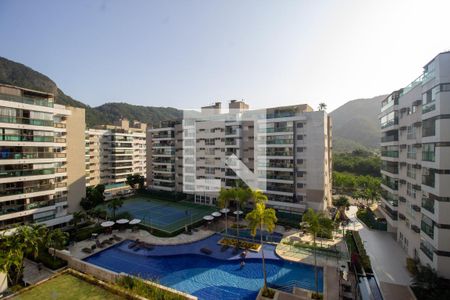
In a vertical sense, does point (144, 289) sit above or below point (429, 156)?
below

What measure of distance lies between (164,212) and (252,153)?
2124 cm

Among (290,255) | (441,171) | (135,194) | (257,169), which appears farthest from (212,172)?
(441,171)

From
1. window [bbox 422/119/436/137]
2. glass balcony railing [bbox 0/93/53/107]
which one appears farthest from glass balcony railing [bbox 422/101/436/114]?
glass balcony railing [bbox 0/93/53/107]

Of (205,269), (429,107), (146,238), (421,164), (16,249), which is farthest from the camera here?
(146,238)

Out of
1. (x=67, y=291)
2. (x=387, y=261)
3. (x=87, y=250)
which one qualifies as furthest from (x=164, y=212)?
(x=387, y=261)

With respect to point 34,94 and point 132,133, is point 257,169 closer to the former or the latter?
point 34,94

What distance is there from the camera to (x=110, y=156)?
2862 inches

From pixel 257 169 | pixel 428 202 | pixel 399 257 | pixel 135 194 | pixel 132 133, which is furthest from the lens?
pixel 132 133

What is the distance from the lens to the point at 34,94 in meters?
34.6

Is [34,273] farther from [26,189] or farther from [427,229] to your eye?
[427,229]

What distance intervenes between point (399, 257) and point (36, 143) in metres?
48.7

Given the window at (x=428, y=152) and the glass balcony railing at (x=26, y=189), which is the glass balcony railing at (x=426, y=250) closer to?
the window at (x=428, y=152)

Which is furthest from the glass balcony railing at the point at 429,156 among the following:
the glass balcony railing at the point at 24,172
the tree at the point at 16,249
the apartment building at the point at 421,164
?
the glass balcony railing at the point at 24,172

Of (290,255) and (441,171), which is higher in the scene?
(441,171)
